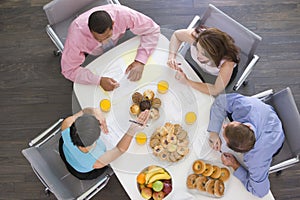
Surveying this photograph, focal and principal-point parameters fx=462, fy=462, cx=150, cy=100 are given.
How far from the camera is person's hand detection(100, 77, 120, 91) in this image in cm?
267

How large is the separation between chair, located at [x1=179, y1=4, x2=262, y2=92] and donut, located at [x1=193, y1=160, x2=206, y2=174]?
516mm

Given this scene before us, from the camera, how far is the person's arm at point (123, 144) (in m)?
2.55

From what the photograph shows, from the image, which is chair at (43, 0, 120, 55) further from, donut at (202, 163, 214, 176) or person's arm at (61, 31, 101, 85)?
donut at (202, 163, 214, 176)

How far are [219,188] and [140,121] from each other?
1.88ft

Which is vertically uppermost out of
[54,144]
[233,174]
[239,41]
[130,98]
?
[239,41]

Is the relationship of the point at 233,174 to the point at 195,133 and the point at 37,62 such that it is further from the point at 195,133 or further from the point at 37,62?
the point at 37,62

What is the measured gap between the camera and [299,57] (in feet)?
12.1

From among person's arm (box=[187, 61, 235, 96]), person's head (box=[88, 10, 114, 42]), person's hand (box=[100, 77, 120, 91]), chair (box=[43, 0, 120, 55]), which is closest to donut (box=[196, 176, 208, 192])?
person's arm (box=[187, 61, 235, 96])

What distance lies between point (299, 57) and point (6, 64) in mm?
2326

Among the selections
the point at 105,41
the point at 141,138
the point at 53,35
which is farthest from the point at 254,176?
the point at 53,35

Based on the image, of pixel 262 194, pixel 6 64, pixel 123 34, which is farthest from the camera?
pixel 6 64

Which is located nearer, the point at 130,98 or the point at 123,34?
the point at 130,98

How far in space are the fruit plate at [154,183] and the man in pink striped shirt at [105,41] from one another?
1.73 ft

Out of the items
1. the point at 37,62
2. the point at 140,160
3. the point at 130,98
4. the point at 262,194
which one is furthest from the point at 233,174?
the point at 37,62
